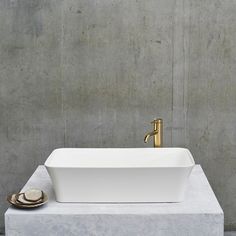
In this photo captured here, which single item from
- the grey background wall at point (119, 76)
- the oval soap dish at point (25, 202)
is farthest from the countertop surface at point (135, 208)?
the grey background wall at point (119, 76)

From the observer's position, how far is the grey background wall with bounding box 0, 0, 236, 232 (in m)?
2.49

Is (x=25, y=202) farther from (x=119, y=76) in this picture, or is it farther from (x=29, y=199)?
(x=119, y=76)

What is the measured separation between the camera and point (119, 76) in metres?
2.53

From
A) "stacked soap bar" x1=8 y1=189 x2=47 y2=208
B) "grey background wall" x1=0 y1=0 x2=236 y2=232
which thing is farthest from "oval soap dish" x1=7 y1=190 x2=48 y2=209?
"grey background wall" x1=0 y1=0 x2=236 y2=232

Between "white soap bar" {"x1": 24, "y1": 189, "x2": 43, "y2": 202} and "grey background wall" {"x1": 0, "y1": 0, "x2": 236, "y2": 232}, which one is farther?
"grey background wall" {"x1": 0, "y1": 0, "x2": 236, "y2": 232}

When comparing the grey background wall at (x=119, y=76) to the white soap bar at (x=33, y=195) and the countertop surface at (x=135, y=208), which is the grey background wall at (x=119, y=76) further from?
the white soap bar at (x=33, y=195)

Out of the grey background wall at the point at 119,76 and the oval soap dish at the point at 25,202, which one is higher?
the grey background wall at the point at 119,76

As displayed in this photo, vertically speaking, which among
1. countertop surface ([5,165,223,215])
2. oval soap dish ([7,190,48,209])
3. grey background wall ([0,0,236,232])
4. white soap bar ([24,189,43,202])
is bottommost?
countertop surface ([5,165,223,215])

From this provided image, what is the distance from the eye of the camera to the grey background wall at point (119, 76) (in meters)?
2.49

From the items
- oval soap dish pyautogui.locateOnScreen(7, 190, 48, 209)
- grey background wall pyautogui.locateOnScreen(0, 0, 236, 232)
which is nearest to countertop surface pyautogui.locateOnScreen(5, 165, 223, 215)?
oval soap dish pyautogui.locateOnScreen(7, 190, 48, 209)

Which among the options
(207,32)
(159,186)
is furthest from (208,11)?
(159,186)

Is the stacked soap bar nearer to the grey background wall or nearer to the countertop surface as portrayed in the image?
the countertop surface

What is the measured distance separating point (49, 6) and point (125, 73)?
542 mm

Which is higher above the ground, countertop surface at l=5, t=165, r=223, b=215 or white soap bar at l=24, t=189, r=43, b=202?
white soap bar at l=24, t=189, r=43, b=202
